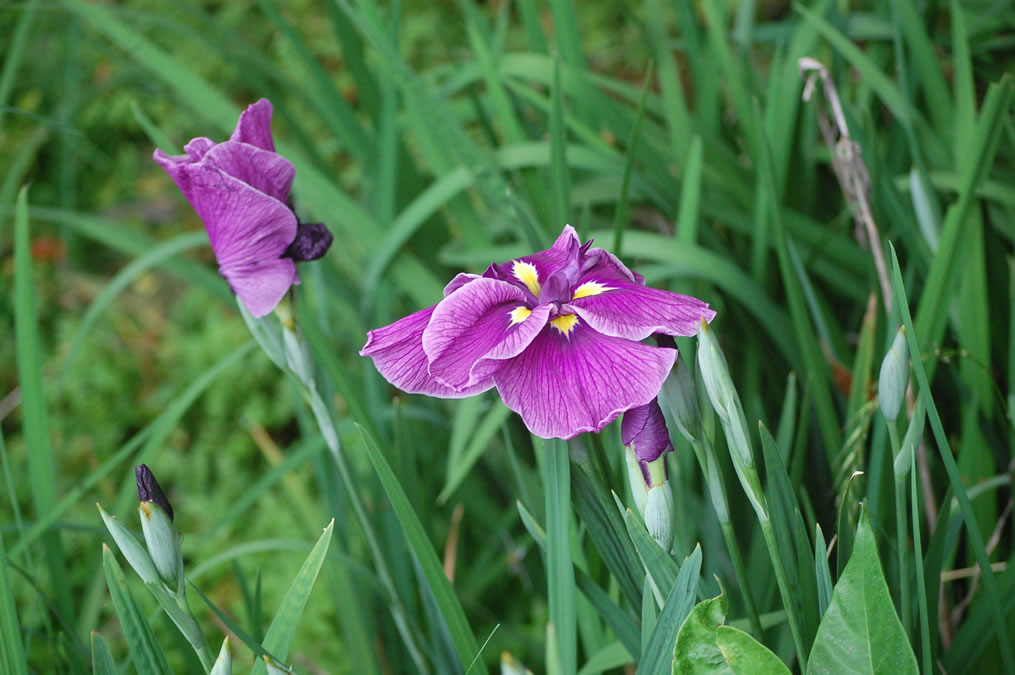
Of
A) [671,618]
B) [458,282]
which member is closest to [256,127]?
[458,282]

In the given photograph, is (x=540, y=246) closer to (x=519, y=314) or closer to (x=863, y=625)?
(x=519, y=314)

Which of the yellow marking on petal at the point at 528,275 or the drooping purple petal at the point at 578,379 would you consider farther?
the yellow marking on petal at the point at 528,275

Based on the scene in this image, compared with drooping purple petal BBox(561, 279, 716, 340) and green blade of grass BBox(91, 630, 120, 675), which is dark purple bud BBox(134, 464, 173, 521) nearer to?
green blade of grass BBox(91, 630, 120, 675)

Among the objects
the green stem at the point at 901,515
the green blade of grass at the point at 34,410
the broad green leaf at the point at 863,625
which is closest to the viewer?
the broad green leaf at the point at 863,625

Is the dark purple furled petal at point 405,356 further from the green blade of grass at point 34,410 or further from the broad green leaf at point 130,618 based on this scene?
the green blade of grass at point 34,410

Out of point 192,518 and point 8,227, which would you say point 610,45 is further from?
point 8,227

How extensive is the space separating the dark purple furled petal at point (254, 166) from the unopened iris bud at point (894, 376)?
0.41 metres

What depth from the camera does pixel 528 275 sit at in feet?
1.79

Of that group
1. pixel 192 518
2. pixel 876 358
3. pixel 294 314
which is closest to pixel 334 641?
pixel 192 518

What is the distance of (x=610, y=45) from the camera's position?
6.15ft

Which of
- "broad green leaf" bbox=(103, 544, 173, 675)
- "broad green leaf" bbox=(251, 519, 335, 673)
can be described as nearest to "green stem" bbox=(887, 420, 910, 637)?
"broad green leaf" bbox=(251, 519, 335, 673)

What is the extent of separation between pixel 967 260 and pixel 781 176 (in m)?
0.23

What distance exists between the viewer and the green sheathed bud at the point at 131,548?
466mm

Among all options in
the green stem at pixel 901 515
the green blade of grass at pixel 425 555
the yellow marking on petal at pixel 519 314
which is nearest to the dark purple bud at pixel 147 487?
the green blade of grass at pixel 425 555
